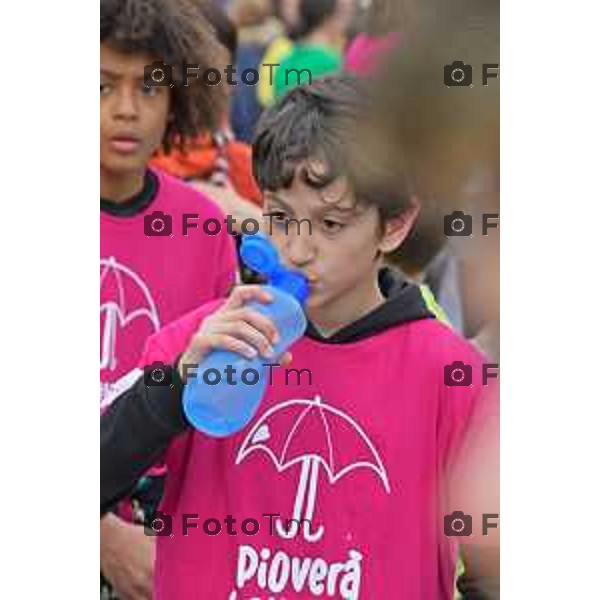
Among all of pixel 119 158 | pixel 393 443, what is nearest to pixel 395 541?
pixel 393 443

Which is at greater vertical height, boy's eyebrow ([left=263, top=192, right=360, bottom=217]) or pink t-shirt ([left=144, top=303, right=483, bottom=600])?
boy's eyebrow ([left=263, top=192, right=360, bottom=217])

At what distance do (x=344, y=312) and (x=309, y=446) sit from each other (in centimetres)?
8

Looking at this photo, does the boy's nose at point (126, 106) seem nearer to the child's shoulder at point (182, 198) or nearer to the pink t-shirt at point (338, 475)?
the child's shoulder at point (182, 198)

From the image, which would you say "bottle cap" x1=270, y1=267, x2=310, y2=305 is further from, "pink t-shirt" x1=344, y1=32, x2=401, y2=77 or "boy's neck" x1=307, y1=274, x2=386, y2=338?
"pink t-shirt" x1=344, y1=32, x2=401, y2=77

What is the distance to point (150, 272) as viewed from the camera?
975mm

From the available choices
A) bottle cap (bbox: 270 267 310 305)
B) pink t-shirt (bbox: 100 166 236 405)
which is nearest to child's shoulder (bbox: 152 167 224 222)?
pink t-shirt (bbox: 100 166 236 405)

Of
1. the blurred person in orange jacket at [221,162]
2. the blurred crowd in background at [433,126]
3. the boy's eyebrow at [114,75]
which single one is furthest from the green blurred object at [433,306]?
the boy's eyebrow at [114,75]

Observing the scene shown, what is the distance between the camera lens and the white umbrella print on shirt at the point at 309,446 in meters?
0.90

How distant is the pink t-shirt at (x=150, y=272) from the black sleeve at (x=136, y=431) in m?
0.06

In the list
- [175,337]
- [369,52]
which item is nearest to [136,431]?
[175,337]

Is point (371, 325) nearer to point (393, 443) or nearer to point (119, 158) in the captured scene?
point (393, 443)

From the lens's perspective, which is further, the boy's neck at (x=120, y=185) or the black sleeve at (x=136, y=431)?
the boy's neck at (x=120, y=185)

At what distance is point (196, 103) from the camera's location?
979 mm

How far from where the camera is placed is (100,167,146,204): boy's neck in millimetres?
981
